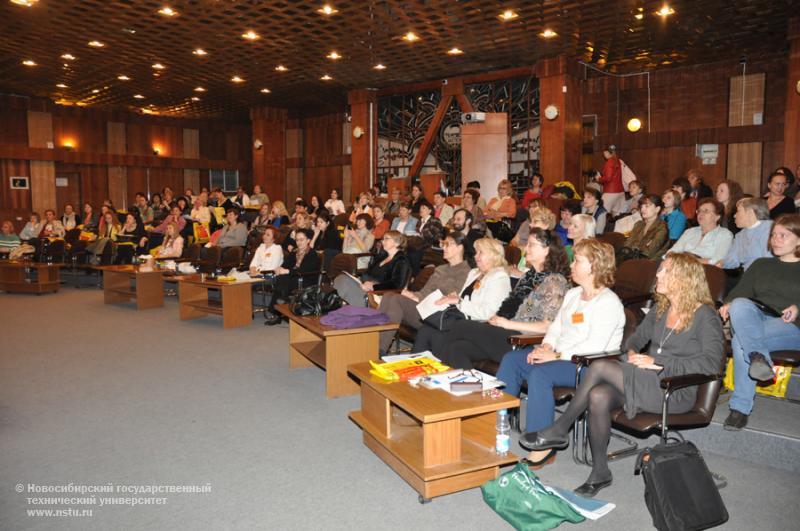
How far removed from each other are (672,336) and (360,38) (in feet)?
25.2

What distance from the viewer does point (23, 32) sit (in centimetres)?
930

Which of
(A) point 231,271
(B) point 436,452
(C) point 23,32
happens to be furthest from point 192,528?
(C) point 23,32

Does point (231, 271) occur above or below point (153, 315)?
above

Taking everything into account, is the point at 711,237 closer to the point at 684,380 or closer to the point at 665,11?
the point at 684,380

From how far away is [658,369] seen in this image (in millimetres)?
3135

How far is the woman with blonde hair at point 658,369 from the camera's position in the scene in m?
3.03

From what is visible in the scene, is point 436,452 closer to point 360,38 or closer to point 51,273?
point 360,38

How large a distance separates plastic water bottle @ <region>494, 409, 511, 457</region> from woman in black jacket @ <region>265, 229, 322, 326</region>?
170 inches

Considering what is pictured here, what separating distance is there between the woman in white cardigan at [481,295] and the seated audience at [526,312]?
16 centimetres

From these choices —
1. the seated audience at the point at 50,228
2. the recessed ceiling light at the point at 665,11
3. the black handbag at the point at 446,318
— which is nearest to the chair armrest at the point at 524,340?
the black handbag at the point at 446,318

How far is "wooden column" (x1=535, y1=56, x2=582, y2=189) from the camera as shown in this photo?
1079 centimetres

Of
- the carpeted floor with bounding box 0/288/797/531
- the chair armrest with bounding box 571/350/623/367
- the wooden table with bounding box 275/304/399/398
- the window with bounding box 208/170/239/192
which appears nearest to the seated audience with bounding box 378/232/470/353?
the wooden table with bounding box 275/304/399/398

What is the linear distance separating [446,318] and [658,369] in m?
1.76

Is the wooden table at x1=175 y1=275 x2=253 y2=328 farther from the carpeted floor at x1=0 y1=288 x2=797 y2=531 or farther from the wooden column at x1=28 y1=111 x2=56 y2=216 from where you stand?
the wooden column at x1=28 y1=111 x2=56 y2=216
